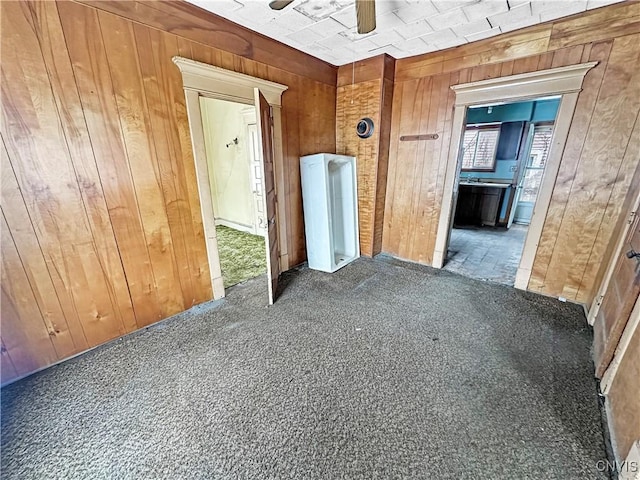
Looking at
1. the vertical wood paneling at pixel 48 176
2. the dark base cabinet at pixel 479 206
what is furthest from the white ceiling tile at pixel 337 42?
the dark base cabinet at pixel 479 206

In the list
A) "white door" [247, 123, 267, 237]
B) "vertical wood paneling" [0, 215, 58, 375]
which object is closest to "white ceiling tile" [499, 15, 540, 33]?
"white door" [247, 123, 267, 237]

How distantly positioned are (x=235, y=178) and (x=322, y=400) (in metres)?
4.44

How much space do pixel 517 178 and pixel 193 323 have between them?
6334 millimetres

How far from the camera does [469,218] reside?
5809 mm

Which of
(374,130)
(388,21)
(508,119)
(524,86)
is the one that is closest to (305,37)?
(388,21)

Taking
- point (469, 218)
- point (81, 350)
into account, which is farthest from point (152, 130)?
point (469, 218)

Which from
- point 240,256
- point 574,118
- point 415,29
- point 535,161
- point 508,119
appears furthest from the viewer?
point 535,161

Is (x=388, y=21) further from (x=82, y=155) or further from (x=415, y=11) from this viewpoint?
(x=82, y=155)

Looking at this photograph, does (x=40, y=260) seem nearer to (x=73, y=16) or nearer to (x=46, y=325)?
(x=46, y=325)

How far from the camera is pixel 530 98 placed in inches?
101

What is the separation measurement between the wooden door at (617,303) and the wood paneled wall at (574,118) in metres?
0.44

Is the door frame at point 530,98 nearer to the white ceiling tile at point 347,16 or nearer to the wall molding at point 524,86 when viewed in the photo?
the wall molding at point 524,86

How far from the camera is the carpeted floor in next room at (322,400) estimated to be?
1.27 m

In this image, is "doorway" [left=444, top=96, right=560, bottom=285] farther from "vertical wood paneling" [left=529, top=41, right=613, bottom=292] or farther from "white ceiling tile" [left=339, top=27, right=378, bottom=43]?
"white ceiling tile" [left=339, top=27, right=378, bottom=43]
